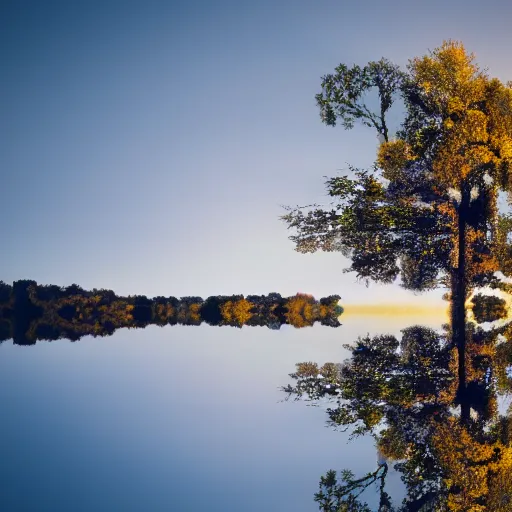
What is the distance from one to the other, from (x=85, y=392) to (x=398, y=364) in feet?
36.4

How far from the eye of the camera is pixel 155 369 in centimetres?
2303

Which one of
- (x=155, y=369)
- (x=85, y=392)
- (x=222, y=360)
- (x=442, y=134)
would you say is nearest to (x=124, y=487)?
(x=85, y=392)

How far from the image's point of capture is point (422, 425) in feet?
36.6

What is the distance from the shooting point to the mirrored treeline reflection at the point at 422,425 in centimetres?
814

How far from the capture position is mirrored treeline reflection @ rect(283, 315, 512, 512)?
8.14 m

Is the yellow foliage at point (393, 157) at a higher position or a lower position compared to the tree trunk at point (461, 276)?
higher

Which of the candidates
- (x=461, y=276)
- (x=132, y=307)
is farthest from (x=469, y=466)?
(x=132, y=307)

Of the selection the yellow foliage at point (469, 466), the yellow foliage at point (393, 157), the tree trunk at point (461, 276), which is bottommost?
the yellow foliage at point (469, 466)

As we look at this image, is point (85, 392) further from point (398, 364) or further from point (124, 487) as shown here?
point (398, 364)

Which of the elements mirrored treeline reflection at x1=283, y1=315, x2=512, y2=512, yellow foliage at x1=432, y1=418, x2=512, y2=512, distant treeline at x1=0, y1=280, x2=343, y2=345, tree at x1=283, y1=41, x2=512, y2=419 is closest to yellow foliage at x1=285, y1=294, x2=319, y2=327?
distant treeline at x1=0, y1=280, x2=343, y2=345

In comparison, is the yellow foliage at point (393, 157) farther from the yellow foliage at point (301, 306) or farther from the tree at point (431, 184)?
the yellow foliage at point (301, 306)

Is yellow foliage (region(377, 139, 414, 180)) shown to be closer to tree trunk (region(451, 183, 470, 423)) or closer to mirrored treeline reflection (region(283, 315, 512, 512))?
tree trunk (region(451, 183, 470, 423))

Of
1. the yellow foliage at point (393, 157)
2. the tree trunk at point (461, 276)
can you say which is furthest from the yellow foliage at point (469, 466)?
the yellow foliage at point (393, 157)

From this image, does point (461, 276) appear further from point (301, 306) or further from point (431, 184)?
point (301, 306)
